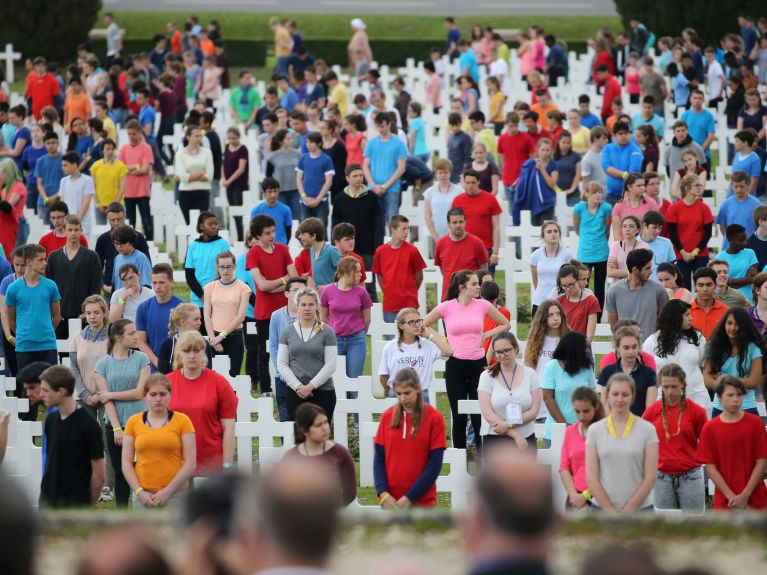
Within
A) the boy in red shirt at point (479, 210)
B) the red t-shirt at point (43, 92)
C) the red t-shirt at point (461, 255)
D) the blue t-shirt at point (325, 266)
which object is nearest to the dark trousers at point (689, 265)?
the boy in red shirt at point (479, 210)

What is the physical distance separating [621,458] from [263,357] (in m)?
5.54

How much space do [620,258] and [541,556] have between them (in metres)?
10.2

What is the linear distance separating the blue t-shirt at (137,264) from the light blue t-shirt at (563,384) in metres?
4.49

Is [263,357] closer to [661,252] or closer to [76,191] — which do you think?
[661,252]

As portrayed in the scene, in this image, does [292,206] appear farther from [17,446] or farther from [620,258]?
[17,446]

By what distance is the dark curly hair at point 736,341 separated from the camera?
36.3 ft

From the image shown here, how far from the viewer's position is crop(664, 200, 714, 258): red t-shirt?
15.2 meters

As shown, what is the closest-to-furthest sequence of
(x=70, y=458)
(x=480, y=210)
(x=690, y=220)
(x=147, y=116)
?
(x=70, y=458) → (x=690, y=220) → (x=480, y=210) → (x=147, y=116)

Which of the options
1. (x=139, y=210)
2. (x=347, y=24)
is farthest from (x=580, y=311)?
(x=347, y=24)

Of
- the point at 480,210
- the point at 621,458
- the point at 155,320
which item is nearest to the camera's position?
the point at 621,458

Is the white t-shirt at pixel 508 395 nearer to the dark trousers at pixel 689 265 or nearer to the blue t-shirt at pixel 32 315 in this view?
the blue t-shirt at pixel 32 315

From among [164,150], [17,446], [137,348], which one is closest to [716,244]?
[137,348]

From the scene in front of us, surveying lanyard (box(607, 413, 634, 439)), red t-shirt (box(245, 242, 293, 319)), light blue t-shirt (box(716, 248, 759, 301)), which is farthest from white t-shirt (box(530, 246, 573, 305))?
lanyard (box(607, 413, 634, 439))

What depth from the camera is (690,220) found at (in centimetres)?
1521
